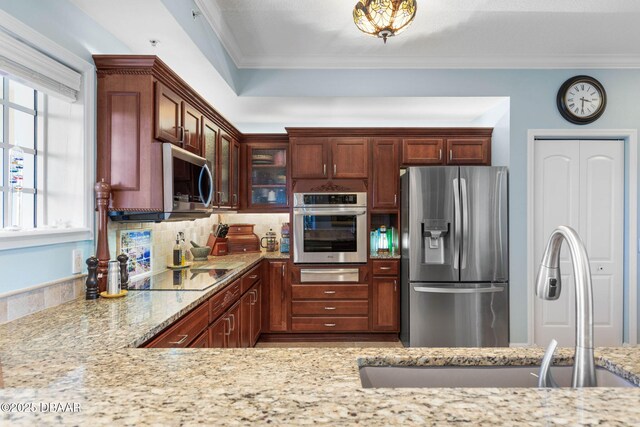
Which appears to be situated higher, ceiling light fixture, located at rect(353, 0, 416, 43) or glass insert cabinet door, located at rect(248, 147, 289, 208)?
ceiling light fixture, located at rect(353, 0, 416, 43)

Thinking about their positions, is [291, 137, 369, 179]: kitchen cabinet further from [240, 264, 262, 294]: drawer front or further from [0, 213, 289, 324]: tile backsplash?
[240, 264, 262, 294]: drawer front

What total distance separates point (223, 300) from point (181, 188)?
82cm

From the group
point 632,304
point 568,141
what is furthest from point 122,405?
point 632,304

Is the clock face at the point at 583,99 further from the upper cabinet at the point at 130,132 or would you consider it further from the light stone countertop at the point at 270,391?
the upper cabinet at the point at 130,132

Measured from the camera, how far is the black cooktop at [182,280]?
2197 mm

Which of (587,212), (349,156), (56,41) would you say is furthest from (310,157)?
(587,212)

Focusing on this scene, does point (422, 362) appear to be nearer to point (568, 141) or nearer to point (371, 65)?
point (371, 65)

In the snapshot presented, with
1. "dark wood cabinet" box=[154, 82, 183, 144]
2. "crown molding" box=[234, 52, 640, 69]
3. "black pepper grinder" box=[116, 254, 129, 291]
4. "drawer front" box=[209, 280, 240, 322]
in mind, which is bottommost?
"drawer front" box=[209, 280, 240, 322]

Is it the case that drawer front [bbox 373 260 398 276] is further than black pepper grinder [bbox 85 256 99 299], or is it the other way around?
drawer front [bbox 373 260 398 276]

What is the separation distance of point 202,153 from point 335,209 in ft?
4.74

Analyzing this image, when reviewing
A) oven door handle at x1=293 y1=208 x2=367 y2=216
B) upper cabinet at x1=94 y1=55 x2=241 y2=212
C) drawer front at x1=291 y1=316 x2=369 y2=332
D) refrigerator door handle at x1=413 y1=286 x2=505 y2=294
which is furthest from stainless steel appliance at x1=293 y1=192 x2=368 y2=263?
upper cabinet at x1=94 y1=55 x2=241 y2=212

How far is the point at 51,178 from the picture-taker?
1952mm

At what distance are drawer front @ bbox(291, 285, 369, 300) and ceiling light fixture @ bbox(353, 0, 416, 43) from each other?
7.91 feet

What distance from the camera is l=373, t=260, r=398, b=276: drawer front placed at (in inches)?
145
